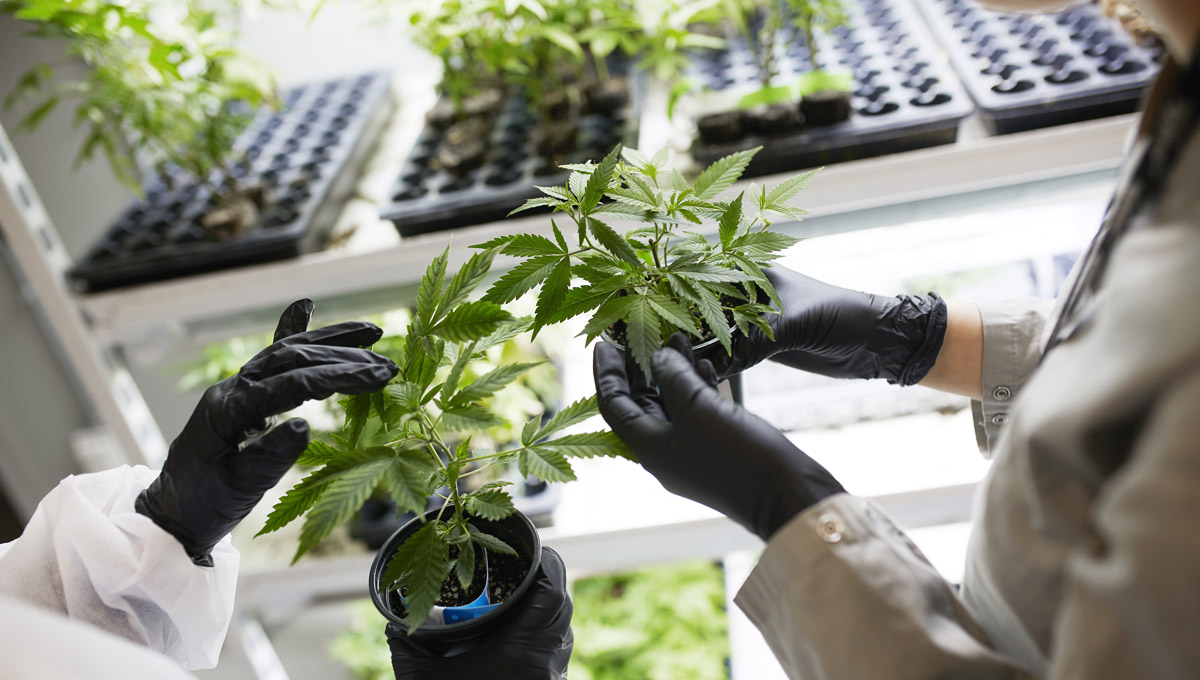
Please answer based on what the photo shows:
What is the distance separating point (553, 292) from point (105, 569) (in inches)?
23.4

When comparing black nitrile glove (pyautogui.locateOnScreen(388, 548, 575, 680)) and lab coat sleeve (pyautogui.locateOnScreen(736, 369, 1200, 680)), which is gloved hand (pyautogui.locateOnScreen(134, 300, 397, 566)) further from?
lab coat sleeve (pyautogui.locateOnScreen(736, 369, 1200, 680))

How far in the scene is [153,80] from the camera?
136 cm

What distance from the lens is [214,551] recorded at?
925 mm

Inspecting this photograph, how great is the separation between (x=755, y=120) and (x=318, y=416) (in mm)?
1140

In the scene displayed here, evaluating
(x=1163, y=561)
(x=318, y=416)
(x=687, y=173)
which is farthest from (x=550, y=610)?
(x=318, y=416)

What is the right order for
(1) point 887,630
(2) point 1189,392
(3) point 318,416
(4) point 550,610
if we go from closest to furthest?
(2) point 1189,392 < (1) point 887,630 < (4) point 550,610 < (3) point 318,416

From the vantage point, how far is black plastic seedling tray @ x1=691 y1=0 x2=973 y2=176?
3.94 ft

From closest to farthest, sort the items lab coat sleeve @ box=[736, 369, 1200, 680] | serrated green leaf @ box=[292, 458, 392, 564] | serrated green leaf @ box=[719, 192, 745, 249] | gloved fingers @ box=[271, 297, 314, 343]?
lab coat sleeve @ box=[736, 369, 1200, 680], serrated green leaf @ box=[292, 458, 392, 564], serrated green leaf @ box=[719, 192, 745, 249], gloved fingers @ box=[271, 297, 314, 343]

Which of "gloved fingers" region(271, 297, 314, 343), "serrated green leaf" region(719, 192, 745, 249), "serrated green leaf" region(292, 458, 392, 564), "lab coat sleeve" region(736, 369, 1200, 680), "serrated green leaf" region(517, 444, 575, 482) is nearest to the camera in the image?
"lab coat sleeve" region(736, 369, 1200, 680)

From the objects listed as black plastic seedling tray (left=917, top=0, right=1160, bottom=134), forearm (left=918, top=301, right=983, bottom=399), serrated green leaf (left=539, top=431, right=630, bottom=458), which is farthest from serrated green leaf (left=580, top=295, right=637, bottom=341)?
black plastic seedling tray (left=917, top=0, right=1160, bottom=134)

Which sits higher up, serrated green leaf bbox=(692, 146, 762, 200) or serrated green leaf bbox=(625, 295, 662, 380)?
serrated green leaf bbox=(692, 146, 762, 200)

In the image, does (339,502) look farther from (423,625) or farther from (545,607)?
(545,607)

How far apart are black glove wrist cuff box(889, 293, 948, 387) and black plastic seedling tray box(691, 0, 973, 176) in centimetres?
32

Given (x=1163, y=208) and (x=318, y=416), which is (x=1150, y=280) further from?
(x=318, y=416)
